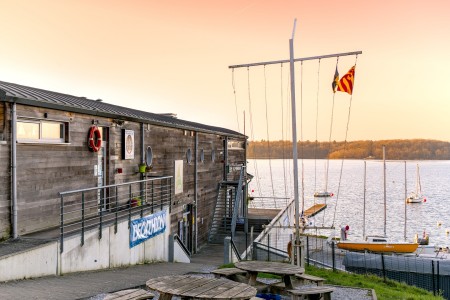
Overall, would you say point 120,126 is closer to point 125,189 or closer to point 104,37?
point 125,189

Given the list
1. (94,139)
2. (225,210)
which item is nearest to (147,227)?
(94,139)

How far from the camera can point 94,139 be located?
14125 millimetres

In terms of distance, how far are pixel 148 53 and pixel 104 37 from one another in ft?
22.6

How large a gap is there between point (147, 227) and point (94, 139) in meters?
3.27

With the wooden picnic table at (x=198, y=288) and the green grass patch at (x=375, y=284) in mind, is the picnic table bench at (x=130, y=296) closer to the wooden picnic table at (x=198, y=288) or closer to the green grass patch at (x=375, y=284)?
the wooden picnic table at (x=198, y=288)

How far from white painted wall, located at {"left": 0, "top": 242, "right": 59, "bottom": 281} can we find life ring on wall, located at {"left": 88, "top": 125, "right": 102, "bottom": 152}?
4.73 metres

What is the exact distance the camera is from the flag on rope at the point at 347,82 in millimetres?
15664

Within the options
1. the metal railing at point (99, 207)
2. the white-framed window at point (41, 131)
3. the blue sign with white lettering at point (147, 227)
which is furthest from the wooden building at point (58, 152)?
the blue sign with white lettering at point (147, 227)

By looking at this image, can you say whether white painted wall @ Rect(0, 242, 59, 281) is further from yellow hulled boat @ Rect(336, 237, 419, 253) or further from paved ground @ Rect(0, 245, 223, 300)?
yellow hulled boat @ Rect(336, 237, 419, 253)

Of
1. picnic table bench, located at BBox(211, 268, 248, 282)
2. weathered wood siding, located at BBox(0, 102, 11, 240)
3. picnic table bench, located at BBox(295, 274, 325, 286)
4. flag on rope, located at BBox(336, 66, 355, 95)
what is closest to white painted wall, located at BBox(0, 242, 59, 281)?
weathered wood siding, located at BBox(0, 102, 11, 240)

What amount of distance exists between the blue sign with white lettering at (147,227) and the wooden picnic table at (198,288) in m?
6.13

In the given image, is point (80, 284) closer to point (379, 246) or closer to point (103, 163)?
point (103, 163)

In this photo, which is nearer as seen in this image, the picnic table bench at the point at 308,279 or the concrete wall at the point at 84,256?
the concrete wall at the point at 84,256

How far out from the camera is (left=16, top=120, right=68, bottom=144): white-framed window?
10930 mm
